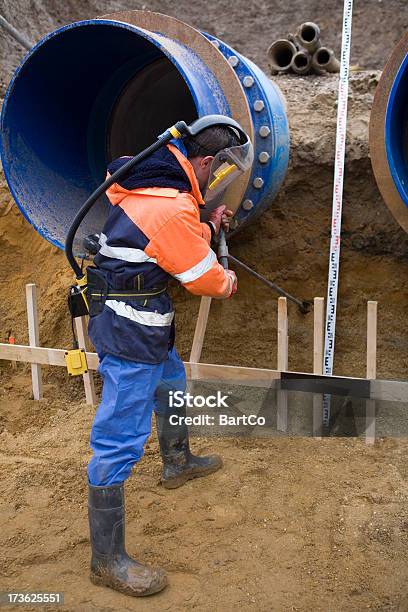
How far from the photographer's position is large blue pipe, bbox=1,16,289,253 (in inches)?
115

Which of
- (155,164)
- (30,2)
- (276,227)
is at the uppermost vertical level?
(30,2)

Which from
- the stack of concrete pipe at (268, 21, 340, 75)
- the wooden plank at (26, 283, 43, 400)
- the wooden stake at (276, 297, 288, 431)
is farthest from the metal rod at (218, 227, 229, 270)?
the stack of concrete pipe at (268, 21, 340, 75)

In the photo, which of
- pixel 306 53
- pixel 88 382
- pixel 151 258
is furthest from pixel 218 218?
pixel 306 53

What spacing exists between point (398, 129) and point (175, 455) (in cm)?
197

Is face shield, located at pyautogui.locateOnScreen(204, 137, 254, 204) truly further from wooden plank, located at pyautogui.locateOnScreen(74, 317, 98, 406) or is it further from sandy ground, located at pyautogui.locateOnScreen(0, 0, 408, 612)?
wooden plank, located at pyautogui.locateOnScreen(74, 317, 98, 406)

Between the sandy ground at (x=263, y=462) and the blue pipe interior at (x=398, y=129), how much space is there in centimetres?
70

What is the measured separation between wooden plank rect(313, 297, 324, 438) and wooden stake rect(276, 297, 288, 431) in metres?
0.16

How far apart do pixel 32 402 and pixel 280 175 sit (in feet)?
7.48

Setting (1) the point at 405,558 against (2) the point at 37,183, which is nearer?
(1) the point at 405,558

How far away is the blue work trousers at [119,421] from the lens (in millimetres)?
2316

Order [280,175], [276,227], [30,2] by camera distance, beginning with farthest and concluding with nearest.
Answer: [30,2] → [276,227] → [280,175]

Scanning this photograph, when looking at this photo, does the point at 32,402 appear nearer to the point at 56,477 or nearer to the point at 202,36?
the point at 56,477

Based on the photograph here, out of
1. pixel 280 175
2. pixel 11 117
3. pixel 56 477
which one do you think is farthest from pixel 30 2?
pixel 56 477

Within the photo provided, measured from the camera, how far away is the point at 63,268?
450cm
